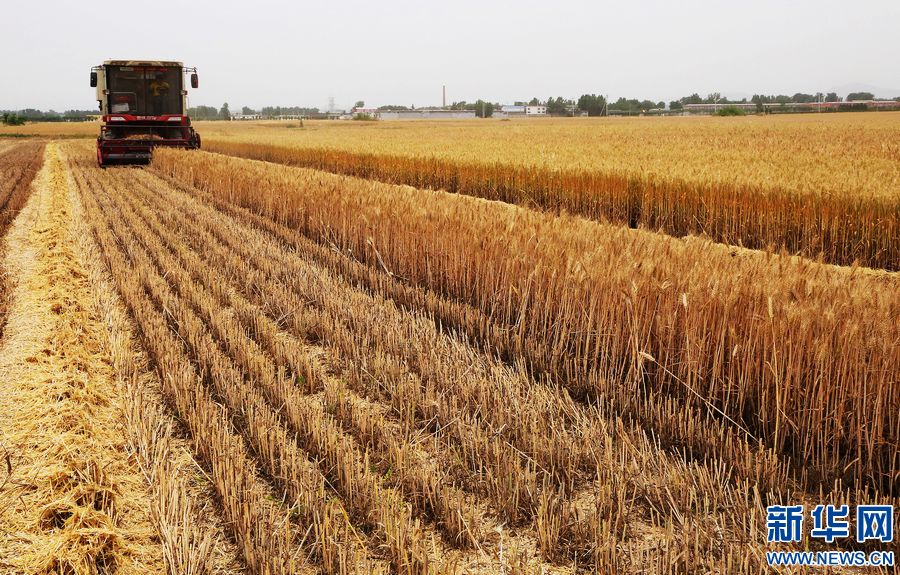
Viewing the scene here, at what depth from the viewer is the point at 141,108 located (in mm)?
20188

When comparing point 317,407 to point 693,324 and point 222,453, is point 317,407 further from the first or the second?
point 693,324

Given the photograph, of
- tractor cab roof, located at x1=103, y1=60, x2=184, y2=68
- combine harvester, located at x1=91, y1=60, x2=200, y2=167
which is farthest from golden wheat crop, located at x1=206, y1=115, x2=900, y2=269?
tractor cab roof, located at x1=103, y1=60, x2=184, y2=68

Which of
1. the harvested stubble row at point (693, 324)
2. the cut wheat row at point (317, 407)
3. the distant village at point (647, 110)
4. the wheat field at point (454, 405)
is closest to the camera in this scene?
the wheat field at point (454, 405)

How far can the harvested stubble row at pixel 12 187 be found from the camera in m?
7.25

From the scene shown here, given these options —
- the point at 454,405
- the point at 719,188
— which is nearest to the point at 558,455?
the point at 454,405

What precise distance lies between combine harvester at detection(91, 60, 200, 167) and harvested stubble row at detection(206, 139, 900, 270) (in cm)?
1009

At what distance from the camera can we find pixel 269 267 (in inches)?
300

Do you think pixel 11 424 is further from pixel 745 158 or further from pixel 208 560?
pixel 745 158

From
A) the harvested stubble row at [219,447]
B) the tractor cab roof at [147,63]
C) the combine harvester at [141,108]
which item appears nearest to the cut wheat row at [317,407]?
the harvested stubble row at [219,447]

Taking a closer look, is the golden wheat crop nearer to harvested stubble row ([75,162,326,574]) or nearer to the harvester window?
harvested stubble row ([75,162,326,574])

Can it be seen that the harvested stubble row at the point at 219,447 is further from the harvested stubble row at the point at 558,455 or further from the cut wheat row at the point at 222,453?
the harvested stubble row at the point at 558,455

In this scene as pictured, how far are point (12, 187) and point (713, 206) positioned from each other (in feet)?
55.1

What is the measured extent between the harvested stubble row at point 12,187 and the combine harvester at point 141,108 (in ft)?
8.54

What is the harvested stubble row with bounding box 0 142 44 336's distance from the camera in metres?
7.25
